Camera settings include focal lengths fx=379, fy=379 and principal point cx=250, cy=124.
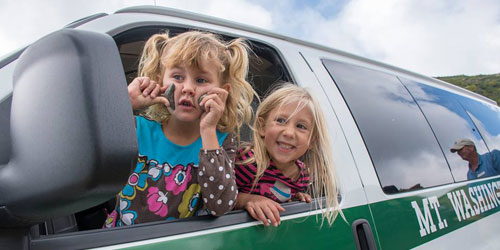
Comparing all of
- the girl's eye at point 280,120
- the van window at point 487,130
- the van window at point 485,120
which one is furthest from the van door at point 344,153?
the van window at point 485,120

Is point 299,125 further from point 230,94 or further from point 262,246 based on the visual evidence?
point 262,246

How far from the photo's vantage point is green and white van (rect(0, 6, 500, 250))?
0.60 meters

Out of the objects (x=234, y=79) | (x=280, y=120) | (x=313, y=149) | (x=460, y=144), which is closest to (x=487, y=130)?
(x=460, y=144)

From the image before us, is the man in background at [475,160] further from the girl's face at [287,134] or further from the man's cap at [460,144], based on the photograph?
the girl's face at [287,134]

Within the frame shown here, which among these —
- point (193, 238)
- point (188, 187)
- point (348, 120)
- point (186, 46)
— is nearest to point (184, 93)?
point (186, 46)

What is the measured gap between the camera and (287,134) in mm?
1554

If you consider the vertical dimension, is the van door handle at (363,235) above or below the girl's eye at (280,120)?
below

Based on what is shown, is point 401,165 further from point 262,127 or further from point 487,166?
point 487,166

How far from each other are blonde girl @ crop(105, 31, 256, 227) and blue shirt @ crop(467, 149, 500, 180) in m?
1.98

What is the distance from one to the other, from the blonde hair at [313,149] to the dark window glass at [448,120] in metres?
1.20

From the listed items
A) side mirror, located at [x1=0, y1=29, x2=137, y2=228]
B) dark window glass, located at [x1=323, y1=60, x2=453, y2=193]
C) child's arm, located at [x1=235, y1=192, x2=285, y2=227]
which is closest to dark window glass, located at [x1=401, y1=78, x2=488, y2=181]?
dark window glass, located at [x1=323, y1=60, x2=453, y2=193]

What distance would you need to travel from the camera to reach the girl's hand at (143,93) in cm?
116

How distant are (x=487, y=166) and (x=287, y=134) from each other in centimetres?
217

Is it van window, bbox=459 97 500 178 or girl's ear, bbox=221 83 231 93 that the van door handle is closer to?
girl's ear, bbox=221 83 231 93
